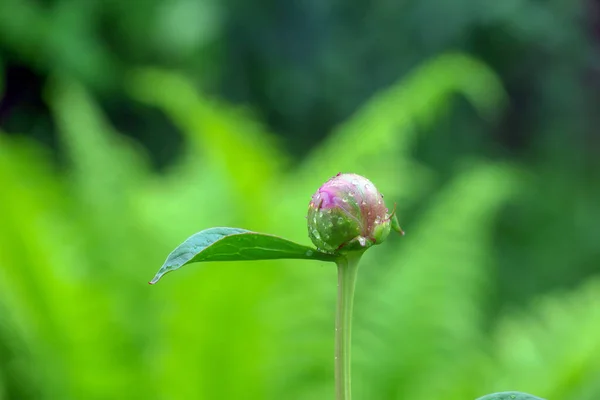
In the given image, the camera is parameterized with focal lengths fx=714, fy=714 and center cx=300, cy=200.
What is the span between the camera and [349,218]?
15 cm

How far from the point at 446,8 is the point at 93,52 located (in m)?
1.00

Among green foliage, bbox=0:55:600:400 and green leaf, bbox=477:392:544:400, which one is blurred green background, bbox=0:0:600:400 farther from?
green leaf, bbox=477:392:544:400

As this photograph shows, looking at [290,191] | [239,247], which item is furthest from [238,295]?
[239,247]

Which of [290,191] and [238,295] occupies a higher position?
[290,191]

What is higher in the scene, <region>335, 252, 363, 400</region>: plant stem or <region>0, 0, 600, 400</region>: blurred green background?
<region>0, 0, 600, 400</region>: blurred green background

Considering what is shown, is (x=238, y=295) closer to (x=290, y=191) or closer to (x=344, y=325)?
(x=290, y=191)

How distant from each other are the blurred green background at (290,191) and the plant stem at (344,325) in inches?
30.9

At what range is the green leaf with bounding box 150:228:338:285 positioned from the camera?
15cm

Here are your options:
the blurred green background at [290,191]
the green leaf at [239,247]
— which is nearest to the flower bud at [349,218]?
the green leaf at [239,247]

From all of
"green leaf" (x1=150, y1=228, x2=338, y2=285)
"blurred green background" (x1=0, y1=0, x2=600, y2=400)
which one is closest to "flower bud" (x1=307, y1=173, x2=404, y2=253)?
"green leaf" (x1=150, y1=228, x2=338, y2=285)

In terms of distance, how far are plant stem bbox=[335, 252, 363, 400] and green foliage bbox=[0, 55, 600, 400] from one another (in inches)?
31.1

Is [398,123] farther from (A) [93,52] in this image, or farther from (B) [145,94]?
(A) [93,52]

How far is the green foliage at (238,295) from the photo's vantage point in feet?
3.20

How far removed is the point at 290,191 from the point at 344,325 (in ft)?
4.10
